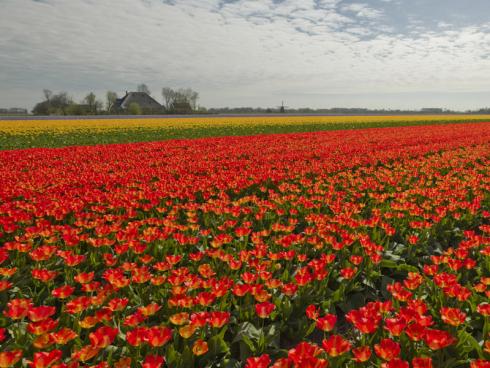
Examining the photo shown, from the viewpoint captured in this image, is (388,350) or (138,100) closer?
(388,350)

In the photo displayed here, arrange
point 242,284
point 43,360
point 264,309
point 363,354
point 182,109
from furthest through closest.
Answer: point 182,109 → point 242,284 → point 264,309 → point 363,354 → point 43,360

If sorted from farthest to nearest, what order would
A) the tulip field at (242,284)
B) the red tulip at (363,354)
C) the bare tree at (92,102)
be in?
the bare tree at (92,102) < the tulip field at (242,284) < the red tulip at (363,354)

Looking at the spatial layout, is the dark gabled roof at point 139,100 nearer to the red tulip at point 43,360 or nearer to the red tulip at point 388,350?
the red tulip at point 43,360

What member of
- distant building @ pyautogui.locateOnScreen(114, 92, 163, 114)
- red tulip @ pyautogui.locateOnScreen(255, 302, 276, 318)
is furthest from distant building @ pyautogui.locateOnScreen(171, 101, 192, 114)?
red tulip @ pyautogui.locateOnScreen(255, 302, 276, 318)

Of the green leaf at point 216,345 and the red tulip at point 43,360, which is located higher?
the red tulip at point 43,360

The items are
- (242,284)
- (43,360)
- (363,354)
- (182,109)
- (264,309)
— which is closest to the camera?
(43,360)

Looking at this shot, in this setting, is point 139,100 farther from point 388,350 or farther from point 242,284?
point 388,350

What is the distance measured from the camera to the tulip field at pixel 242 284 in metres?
2.24

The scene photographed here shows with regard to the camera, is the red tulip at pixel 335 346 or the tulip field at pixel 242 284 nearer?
the red tulip at pixel 335 346

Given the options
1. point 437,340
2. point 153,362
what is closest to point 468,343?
point 437,340

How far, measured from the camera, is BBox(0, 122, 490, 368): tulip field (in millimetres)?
2236

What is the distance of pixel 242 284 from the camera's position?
2.86 m

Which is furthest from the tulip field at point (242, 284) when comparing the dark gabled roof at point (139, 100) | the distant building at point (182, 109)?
the dark gabled roof at point (139, 100)

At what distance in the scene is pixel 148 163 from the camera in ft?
34.1
